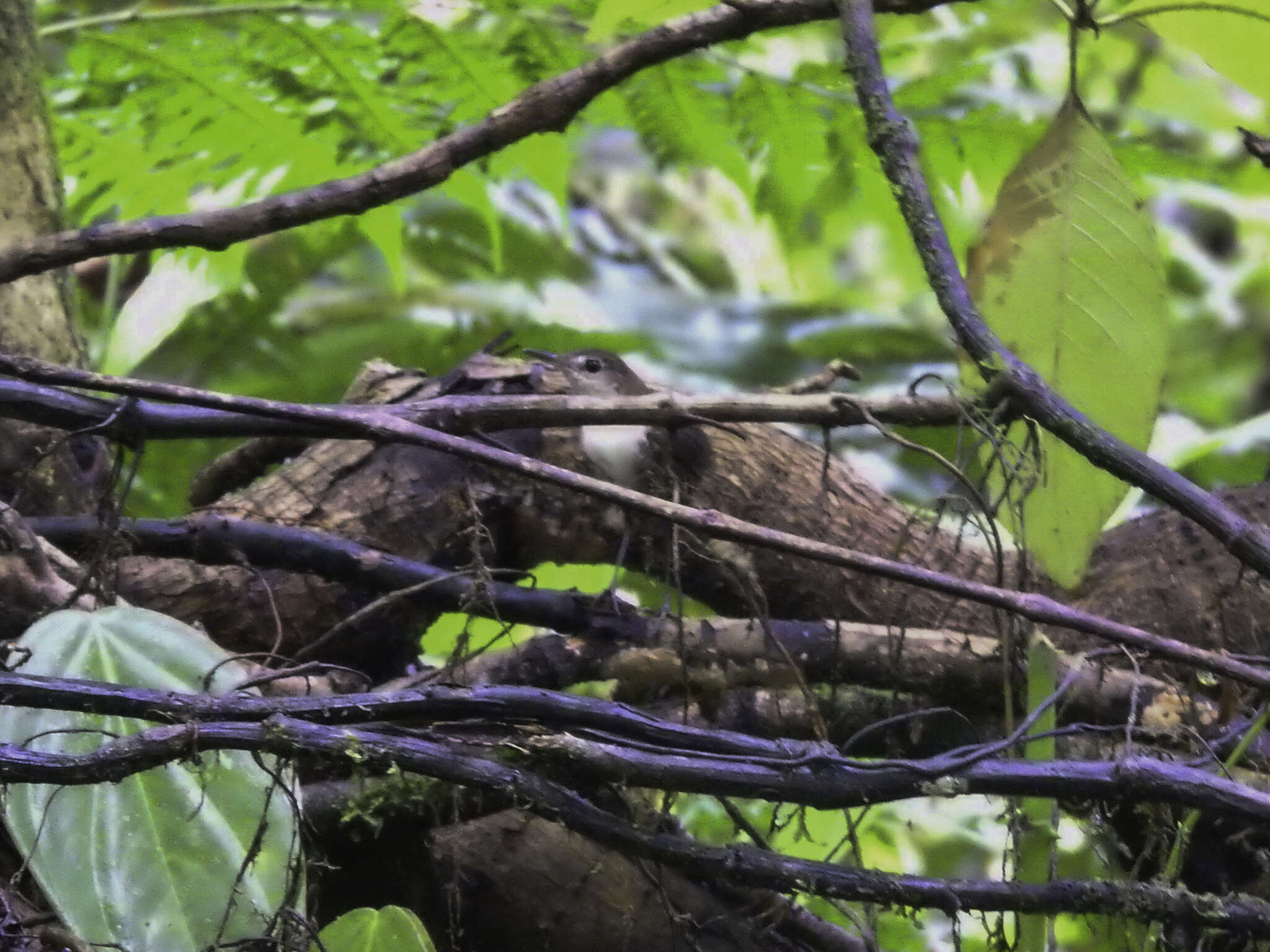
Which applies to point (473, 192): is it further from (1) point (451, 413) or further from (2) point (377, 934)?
(2) point (377, 934)

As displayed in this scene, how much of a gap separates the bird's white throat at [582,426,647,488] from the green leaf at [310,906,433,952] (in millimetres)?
438

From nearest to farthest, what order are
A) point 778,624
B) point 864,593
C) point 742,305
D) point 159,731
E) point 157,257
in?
point 159,731
point 778,624
point 864,593
point 157,257
point 742,305

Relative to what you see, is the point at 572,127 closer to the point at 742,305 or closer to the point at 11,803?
the point at 742,305

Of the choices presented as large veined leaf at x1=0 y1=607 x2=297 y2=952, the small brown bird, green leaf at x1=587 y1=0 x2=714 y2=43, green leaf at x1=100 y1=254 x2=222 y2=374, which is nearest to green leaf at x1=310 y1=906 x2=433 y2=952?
large veined leaf at x1=0 y1=607 x2=297 y2=952

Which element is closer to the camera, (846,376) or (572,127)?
(846,376)

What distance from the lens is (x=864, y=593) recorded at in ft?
3.22

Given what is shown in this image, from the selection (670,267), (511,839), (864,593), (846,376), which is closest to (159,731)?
(511,839)

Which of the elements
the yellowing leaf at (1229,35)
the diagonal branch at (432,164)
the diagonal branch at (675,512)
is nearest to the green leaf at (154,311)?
the diagonal branch at (432,164)

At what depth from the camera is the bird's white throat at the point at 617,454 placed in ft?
3.22

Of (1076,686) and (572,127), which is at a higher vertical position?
(572,127)

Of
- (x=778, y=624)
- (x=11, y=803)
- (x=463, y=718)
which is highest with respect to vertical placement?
(x=778, y=624)

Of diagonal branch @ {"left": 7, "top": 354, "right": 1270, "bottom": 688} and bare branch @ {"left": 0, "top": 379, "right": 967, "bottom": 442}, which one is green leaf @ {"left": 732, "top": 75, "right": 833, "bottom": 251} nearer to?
bare branch @ {"left": 0, "top": 379, "right": 967, "bottom": 442}

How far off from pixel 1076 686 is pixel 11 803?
0.68m

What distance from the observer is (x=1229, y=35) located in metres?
0.77
